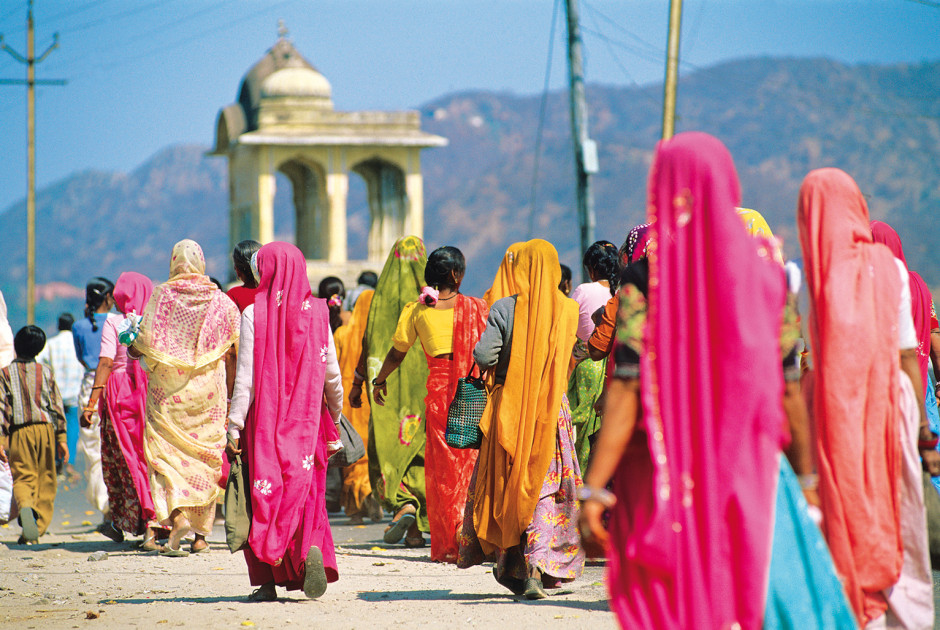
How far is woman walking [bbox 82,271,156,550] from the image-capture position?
8812 millimetres

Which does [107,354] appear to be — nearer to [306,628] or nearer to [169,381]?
[169,381]

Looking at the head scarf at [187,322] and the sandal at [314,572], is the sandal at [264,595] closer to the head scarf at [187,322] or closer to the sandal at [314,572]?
the sandal at [314,572]

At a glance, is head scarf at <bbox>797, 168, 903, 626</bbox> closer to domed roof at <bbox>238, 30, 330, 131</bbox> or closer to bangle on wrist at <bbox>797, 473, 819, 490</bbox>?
bangle on wrist at <bbox>797, 473, 819, 490</bbox>

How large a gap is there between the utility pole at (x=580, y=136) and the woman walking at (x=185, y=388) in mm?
7966

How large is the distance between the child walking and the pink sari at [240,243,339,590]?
3.68m

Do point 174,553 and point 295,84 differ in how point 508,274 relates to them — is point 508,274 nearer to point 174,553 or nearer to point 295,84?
point 174,553

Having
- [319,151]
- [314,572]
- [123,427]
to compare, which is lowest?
[314,572]

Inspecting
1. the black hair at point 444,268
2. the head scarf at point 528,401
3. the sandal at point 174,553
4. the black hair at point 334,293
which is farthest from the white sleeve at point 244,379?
the black hair at point 334,293

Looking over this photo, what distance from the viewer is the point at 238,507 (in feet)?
20.8

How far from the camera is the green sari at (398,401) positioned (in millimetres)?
8898

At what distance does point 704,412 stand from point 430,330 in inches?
164

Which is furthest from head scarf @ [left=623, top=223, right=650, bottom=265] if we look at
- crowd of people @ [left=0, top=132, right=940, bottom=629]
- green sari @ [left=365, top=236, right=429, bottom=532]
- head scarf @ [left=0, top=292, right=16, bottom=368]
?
green sari @ [left=365, top=236, right=429, bottom=532]

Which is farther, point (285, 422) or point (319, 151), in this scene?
point (319, 151)

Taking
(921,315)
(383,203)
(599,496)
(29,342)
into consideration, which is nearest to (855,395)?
(599,496)
